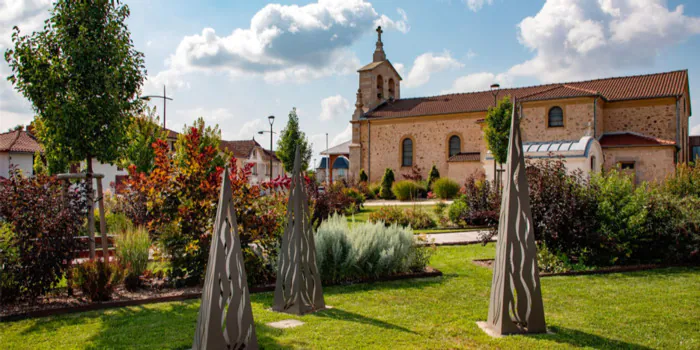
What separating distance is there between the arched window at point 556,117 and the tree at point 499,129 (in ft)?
24.0

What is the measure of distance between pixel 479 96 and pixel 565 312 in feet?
99.6

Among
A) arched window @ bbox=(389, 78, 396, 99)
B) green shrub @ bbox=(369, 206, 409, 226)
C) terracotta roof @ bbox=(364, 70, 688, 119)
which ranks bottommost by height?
green shrub @ bbox=(369, 206, 409, 226)

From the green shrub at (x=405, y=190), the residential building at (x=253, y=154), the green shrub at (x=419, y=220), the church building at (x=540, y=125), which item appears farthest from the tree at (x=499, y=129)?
the residential building at (x=253, y=154)

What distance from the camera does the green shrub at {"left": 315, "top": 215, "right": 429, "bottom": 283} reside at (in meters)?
6.30

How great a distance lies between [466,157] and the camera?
30812 millimetres

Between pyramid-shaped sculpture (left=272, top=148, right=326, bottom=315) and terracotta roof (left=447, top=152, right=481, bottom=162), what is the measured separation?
26468 mm

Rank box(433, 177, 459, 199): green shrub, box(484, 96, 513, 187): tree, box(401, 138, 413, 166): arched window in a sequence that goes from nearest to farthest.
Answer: box(484, 96, 513, 187): tree < box(433, 177, 459, 199): green shrub < box(401, 138, 413, 166): arched window

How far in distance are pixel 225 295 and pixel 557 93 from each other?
92.9 ft

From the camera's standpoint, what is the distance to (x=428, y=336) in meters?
4.17

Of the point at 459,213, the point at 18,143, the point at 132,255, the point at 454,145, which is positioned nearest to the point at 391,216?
the point at 459,213

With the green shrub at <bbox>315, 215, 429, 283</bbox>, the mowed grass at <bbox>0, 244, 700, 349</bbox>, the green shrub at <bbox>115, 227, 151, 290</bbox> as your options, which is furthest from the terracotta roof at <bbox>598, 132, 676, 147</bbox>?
the green shrub at <bbox>115, 227, 151, 290</bbox>

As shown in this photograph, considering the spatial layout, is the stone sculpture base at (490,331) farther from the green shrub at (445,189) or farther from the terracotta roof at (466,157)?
the terracotta roof at (466,157)

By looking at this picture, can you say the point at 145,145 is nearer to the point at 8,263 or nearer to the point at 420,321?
the point at 8,263

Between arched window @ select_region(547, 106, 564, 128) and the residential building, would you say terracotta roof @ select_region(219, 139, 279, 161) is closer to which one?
the residential building
